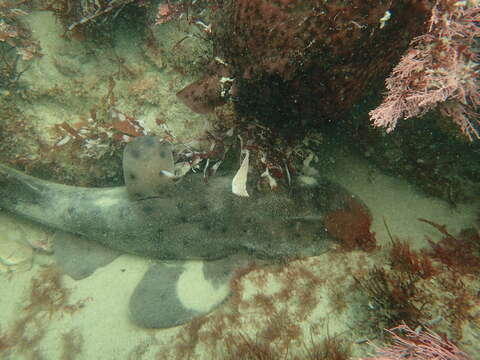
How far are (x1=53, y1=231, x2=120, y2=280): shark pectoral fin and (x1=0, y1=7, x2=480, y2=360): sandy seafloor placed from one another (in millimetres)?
140

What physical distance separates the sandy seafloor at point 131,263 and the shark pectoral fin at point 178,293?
0.12 meters

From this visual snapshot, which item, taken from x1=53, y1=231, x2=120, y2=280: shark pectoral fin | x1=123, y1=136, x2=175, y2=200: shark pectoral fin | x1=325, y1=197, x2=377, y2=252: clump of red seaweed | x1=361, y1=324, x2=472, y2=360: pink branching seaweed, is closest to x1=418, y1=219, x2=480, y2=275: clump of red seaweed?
x1=325, y1=197, x2=377, y2=252: clump of red seaweed

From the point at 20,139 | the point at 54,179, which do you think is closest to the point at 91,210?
the point at 54,179

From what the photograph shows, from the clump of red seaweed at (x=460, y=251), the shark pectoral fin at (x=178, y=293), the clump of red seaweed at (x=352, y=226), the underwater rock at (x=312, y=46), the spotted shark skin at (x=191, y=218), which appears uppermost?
the underwater rock at (x=312, y=46)

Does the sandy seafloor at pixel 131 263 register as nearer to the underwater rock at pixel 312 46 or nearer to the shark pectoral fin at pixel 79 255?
the shark pectoral fin at pixel 79 255

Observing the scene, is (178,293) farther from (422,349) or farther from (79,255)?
(422,349)

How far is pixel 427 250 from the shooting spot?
393 cm

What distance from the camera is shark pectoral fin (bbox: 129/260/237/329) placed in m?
4.34

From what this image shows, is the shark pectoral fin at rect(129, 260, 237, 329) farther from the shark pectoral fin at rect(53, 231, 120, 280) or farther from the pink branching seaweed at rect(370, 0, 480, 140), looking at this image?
the pink branching seaweed at rect(370, 0, 480, 140)

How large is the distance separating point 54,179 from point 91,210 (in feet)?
3.99

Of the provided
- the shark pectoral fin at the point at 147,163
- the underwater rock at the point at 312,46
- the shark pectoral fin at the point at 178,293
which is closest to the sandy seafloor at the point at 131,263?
the shark pectoral fin at the point at 178,293

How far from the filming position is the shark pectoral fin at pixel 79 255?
508 cm

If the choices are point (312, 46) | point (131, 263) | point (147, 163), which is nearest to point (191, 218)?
point (147, 163)

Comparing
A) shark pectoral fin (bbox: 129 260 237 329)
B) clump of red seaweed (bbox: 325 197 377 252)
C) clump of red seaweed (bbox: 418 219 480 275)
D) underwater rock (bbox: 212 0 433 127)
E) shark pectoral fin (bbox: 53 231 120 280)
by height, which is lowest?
shark pectoral fin (bbox: 53 231 120 280)
